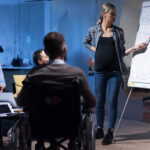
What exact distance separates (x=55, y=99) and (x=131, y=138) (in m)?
2.21

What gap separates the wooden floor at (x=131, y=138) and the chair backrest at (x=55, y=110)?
4.74ft

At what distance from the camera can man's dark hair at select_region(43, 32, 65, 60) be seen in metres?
1.96

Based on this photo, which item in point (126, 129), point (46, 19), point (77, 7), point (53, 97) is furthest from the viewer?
point (46, 19)

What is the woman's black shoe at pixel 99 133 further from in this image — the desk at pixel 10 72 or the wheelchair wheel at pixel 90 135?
the desk at pixel 10 72

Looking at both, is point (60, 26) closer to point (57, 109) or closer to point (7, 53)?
point (7, 53)

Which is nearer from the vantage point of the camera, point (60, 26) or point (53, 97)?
point (53, 97)

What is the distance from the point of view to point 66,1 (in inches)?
227

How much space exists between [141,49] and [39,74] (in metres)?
1.90

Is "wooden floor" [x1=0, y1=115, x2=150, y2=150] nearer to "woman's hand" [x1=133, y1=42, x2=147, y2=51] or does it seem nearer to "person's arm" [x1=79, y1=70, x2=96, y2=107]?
"woman's hand" [x1=133, y1=42, x2=147, y2=51]

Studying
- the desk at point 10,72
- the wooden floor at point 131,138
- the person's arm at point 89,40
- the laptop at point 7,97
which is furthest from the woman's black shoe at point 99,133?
Answer: the desk at point 10,72

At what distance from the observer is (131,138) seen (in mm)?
3834

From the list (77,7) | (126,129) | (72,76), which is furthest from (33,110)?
(77,7)

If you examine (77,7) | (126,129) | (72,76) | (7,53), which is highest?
(77,7)

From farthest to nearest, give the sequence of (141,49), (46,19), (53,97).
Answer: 1. (46,19)
2. (141,49)
3. (53,97)
